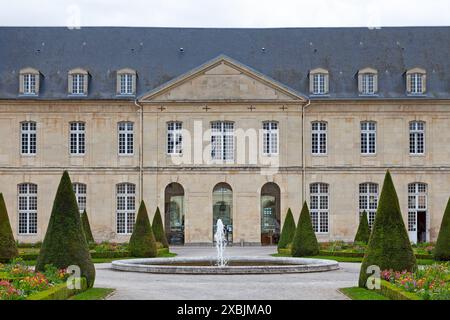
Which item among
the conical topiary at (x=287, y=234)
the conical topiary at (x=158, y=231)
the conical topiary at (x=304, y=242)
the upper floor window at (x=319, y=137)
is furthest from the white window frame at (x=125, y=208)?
the conical topiary at (x=304, y=242)

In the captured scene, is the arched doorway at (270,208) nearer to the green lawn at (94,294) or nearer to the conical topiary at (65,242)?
the conical topiary at (65,242)

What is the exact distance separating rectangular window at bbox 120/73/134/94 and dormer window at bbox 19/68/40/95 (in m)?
4.00

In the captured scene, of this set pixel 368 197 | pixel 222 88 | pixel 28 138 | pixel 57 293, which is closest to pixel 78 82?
pixel 28 138

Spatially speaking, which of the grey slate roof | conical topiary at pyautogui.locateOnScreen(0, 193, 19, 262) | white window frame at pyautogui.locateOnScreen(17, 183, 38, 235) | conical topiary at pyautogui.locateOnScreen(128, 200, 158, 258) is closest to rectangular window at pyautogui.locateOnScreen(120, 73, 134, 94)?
the grey slate roof

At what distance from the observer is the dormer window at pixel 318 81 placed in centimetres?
4569

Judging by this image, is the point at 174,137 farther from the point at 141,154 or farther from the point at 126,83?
the point at 126,83

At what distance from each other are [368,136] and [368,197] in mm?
2935

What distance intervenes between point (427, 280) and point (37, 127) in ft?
99.8

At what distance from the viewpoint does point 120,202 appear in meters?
45.6

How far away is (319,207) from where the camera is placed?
45.5m
